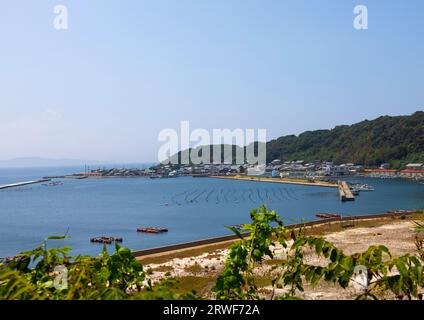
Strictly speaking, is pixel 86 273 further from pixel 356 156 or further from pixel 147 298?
pixel 356 156

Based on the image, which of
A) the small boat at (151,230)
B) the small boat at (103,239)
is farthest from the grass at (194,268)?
the small boat at (151,230)

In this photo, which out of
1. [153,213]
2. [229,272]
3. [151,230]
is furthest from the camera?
[153,213]

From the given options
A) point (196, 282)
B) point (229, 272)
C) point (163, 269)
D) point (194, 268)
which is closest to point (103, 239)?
point (163, 269)

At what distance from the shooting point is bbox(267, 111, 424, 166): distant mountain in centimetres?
10688

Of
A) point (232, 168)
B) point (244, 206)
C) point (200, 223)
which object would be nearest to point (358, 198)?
point (244, 206)

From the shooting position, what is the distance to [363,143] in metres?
121

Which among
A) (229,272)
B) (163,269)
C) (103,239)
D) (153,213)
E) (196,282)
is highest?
(229,272)

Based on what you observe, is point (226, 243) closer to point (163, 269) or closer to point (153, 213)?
point (163, 269)

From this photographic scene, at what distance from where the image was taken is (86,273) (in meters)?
1.79

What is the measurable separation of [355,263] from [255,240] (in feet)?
2.19

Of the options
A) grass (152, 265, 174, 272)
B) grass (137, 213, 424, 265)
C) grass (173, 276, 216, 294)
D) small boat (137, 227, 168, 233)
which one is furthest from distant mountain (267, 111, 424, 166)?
grass (173, 276, 216, 294)

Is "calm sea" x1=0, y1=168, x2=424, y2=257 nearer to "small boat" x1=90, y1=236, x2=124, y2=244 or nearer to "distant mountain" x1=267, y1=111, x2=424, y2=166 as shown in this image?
"small boat" x1=90, y1=236, x2=124, y2=244

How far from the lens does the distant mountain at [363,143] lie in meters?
107

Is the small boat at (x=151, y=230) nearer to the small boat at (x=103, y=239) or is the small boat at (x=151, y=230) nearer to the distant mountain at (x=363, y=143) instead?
the small boat at (x=103, y=239)
